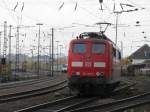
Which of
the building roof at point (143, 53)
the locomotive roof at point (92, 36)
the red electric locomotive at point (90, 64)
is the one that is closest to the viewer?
the red electric locomotive at point (90, 64)

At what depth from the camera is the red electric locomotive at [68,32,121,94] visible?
26.4 m

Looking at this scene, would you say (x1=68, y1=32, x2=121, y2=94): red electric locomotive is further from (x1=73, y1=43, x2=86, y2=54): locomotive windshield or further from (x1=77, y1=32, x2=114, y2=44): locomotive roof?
(x1=77, y1=32, x2=114, y2=44): locomotive roof

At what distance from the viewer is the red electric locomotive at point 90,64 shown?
1040 inches

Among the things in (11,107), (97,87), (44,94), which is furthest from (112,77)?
(11,107)

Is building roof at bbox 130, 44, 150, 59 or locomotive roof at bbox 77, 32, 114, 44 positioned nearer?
locomotive roof at bbox 77, 32, 114, 44

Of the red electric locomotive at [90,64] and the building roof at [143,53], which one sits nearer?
the red electric locomotive at [90,64]

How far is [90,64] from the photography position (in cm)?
2666

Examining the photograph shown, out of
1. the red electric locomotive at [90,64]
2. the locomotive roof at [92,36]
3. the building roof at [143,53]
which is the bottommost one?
the red electric locomotive at [90,64]

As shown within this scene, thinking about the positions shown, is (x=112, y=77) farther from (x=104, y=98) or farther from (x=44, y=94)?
(x=44, y=94)

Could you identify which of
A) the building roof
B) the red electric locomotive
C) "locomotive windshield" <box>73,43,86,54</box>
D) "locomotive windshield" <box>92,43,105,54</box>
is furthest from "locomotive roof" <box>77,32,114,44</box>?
the building roof

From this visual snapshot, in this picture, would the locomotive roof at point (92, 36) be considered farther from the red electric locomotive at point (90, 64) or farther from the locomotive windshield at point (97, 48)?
the locomotive windshield at point (97, 48)

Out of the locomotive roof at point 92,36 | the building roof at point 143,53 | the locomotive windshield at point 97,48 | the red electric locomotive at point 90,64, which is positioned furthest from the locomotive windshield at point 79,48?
the building roof at point 143,53

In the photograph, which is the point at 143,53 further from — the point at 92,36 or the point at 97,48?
the point at 97,48

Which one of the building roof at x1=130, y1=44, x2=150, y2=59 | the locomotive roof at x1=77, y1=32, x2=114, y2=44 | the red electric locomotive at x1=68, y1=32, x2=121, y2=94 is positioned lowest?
the red electric locomotive at x1=68, y1=32, x2=121, y2=94
